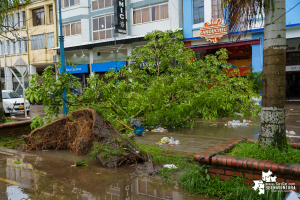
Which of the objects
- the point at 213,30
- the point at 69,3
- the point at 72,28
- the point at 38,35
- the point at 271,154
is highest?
the point at 69,3

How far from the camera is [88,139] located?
6684 millimetres

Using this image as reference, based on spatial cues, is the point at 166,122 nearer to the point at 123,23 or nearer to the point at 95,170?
the point at 95,170

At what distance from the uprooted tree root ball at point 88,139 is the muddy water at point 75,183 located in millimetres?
336

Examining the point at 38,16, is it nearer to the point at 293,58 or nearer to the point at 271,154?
the point at 293,58

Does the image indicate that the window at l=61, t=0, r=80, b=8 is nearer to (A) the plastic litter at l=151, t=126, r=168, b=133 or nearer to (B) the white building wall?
(B) the white building wall

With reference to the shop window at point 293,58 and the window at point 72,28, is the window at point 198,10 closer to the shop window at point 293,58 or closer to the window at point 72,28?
the shop window at point 293,58

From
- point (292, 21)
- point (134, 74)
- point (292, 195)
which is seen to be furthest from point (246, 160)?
point (292, 21)

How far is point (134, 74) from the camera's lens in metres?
12.2

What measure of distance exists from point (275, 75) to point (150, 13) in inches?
782

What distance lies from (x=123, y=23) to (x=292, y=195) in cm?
2234

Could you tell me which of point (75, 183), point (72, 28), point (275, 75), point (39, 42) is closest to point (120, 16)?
point (72, 28)

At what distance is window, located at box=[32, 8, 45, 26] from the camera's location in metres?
31.9

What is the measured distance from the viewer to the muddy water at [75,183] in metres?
4.30

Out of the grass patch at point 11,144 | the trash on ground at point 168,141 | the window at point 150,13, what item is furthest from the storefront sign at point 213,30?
the grass patch at point 11,144
